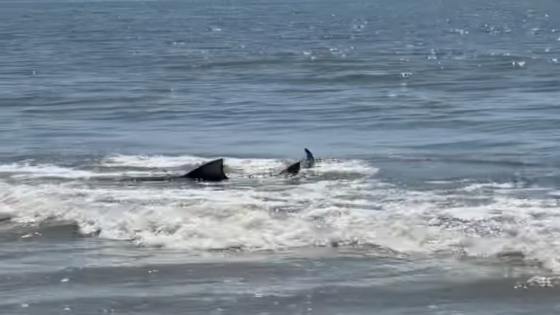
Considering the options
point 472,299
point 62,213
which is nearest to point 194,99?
point 62,213

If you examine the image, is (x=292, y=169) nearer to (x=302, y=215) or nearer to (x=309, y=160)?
(x=309, y=160)

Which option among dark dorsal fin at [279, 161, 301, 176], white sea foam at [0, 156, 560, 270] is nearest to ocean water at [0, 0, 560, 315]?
white sea foam at [0, 156, 560, 270]

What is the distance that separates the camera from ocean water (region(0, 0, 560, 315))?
9.75 meters

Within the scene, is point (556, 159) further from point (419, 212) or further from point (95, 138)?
point (95, 138)

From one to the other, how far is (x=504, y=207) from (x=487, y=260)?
267cm

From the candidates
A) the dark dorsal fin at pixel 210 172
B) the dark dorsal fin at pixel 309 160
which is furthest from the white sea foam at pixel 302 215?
the dark dorsal fin at pixel 309 160

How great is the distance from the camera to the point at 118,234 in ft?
40.5

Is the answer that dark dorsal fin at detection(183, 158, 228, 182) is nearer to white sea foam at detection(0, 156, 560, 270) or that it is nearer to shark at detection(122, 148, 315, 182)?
shark at detection(122, 148, 315, 182)

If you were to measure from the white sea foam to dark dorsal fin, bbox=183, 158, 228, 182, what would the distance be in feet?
1.73

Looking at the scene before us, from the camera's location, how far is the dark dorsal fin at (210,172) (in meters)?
15.5

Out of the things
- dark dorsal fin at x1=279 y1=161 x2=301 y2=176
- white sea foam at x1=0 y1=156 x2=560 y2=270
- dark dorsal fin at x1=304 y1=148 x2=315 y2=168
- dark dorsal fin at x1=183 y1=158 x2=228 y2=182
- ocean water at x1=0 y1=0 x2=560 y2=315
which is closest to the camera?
ocean water at x1=0 y1=0 x2=560 y2=315

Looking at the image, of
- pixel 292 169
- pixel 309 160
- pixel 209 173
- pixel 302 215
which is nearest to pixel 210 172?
pixel 209 173

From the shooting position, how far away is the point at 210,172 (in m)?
15.6

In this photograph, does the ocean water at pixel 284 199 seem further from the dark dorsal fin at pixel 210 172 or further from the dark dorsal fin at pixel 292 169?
the dark dorsal fin at pixel 210 172
